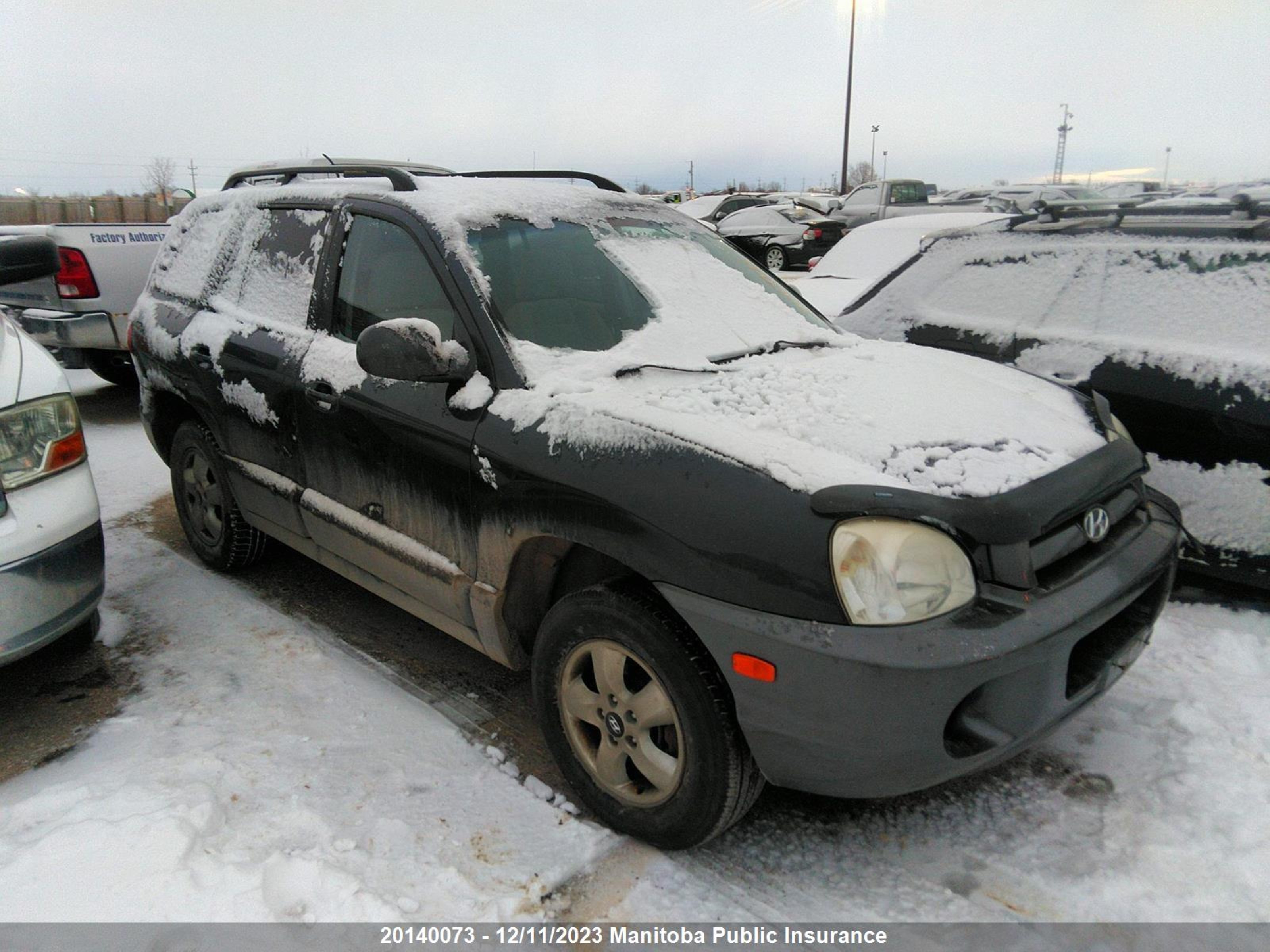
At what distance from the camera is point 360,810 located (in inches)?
96.3

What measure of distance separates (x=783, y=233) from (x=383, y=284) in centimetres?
1608

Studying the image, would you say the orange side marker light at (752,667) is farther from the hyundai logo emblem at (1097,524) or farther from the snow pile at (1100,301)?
the snow pile at (1100,301)

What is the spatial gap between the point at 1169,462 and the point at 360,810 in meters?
3.21

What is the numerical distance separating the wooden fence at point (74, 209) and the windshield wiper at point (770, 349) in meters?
36.6

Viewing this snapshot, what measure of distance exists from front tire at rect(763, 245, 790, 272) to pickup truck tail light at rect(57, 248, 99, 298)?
43.8ft

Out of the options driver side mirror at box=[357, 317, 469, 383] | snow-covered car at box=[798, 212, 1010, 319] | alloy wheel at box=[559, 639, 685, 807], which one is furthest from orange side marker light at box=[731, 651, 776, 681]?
snow-covered car at box=[798, 212, 1010, 319]

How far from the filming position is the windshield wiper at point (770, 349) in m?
2.74

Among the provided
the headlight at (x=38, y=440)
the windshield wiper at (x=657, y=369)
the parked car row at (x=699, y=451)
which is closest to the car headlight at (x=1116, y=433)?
the parked car row at (x=699, y=451)

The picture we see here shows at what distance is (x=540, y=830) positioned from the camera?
7.90ft

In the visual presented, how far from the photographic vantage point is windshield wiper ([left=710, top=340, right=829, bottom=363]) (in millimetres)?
2742

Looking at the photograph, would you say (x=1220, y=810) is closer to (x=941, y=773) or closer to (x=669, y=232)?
(x=941, y=773)

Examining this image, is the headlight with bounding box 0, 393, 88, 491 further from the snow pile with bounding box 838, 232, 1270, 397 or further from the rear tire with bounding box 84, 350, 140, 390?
the rear tire with bounding box 84, 350, 140, 390

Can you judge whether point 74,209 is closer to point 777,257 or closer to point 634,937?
point 777,257

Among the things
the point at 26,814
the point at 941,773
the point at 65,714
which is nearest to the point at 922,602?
the point at 941,773
